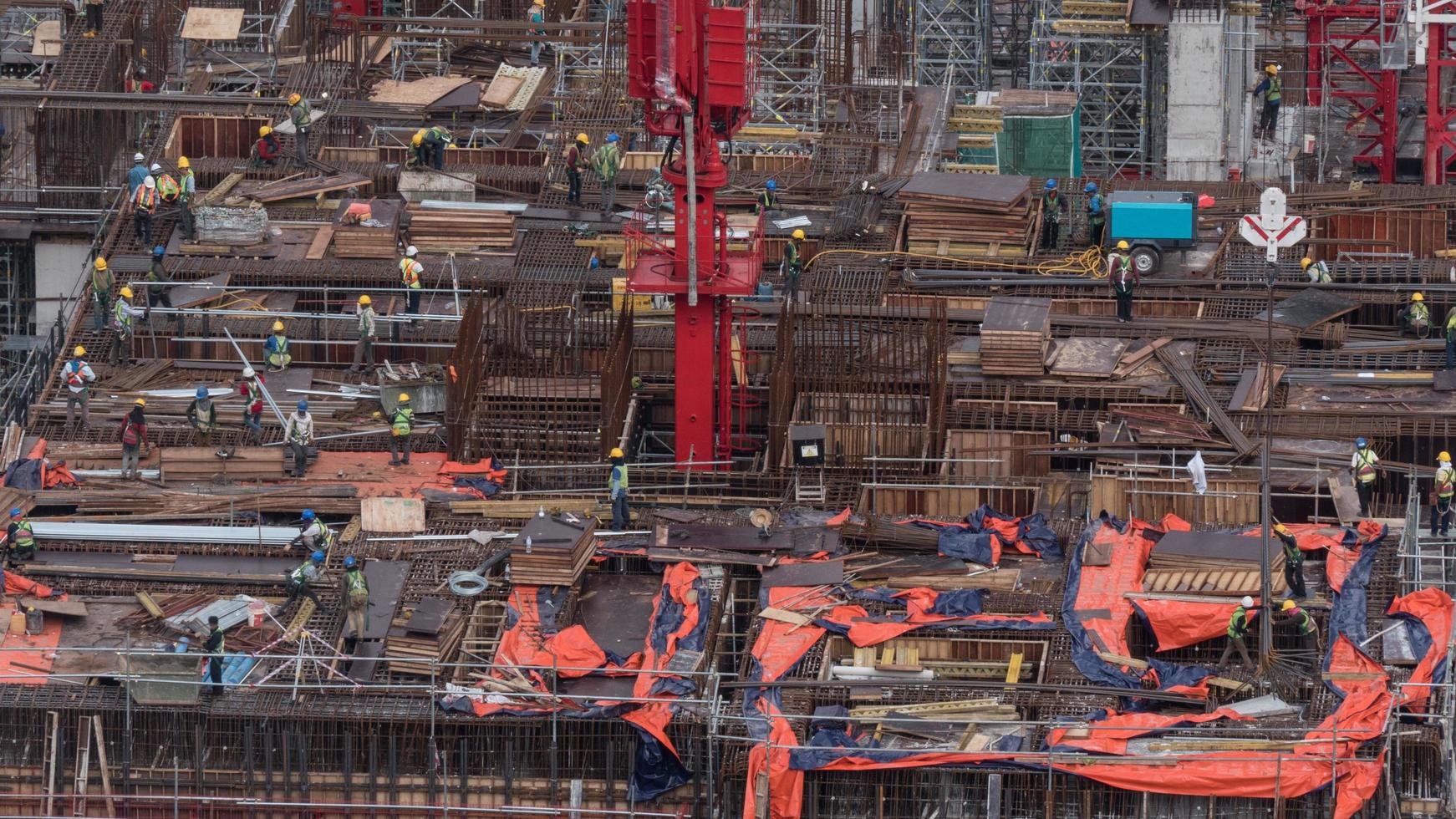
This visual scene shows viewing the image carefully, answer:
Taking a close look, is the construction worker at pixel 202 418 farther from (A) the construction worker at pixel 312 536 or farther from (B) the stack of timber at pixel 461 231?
(B) the stack of timber at pixel 461 231

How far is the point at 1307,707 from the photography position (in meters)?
58.0

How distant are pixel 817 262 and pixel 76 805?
76.1 ft

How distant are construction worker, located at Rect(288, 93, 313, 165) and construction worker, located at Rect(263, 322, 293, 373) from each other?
9833 millimetres

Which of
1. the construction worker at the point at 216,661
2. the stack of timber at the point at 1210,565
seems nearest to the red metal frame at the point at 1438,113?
the stack of timber at the point at 1210,565

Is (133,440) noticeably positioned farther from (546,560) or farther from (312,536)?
(546,560)

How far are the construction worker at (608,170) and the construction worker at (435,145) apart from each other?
3715 millimetres

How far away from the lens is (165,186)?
256 feet

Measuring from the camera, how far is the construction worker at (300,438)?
67688 millimetres

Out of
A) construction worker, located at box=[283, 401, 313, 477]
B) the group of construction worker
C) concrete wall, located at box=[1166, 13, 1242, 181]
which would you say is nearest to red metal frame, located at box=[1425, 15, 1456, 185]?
concrete wall, located at box=[1166, 13, 1242, 181]

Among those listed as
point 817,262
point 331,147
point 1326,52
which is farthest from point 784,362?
point 1326,52

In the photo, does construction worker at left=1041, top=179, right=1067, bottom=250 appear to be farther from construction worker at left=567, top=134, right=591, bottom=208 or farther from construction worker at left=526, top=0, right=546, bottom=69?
construction worker at left=526, top=0, right=546, bottom=69

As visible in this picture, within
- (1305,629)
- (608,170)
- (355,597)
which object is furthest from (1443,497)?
(608,170)

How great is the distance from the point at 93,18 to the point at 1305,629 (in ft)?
129

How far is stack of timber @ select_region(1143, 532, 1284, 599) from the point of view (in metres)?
60.8
